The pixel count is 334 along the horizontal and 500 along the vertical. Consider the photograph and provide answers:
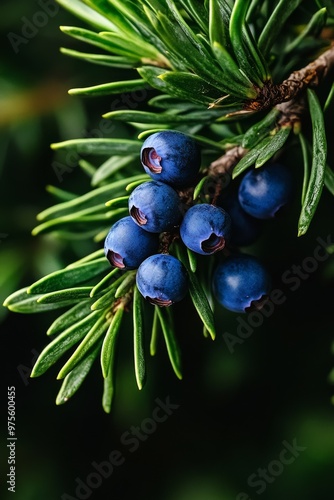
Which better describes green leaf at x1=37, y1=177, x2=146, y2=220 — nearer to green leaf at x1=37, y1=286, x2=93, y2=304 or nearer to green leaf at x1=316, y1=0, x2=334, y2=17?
green leaf at x1=37, y1=286, x2=93, y2=304

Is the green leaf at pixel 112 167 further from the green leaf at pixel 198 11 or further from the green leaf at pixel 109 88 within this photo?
the green leaf at pixel 198 11

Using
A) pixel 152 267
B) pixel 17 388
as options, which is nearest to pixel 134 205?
pixel 152 267

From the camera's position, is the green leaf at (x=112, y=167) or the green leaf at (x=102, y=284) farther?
the green leaf at (x=112, y=167)

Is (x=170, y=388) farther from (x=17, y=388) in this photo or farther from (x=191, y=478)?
(x=17, y=388)

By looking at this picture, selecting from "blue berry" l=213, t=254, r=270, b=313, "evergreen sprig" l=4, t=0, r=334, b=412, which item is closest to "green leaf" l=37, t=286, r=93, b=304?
"evergreen sprig" l=4, t=0, r=334, b=412

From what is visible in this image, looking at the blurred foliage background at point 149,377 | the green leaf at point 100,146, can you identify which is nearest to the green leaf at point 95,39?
the green leaf at point 100,146

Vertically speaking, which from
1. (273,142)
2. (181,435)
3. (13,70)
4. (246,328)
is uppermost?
(13,70)

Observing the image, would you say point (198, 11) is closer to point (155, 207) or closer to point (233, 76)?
point (233, 76)
